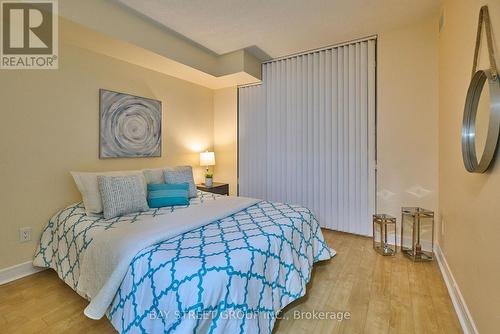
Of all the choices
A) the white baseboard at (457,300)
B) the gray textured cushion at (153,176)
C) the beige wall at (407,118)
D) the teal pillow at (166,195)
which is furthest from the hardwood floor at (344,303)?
the gray textured cushion at (153,176)

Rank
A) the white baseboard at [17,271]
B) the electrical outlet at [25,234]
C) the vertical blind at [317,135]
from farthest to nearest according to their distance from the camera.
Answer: the vertical blind at [317,135] → the electrical outlet at [25,234] → the white baseboard at [17,271]

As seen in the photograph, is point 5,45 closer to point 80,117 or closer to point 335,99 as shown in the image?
point 80,117

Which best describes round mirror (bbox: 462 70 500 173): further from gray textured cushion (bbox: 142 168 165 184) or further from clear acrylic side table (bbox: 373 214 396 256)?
gray textured cushion (bbox: 142 168 165 184)

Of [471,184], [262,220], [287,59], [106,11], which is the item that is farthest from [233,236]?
[287,59]

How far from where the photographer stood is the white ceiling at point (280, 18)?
7.85ft

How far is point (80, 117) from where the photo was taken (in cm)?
261

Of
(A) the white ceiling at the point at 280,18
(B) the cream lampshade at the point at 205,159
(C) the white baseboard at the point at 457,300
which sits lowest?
(C) the white baseboard at the point at 457,300

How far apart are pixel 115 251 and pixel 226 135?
9.97 feet

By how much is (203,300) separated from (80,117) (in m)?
2.46

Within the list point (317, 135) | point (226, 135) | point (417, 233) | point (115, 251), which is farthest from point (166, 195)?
point (417, 233)

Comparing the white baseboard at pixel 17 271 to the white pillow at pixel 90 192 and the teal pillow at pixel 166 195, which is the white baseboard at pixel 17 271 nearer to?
the white pillow at pixel 90 192

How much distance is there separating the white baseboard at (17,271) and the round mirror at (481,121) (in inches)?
142

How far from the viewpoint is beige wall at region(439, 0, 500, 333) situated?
121 centimetres

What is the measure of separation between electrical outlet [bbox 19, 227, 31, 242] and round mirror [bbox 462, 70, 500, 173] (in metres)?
3.51
